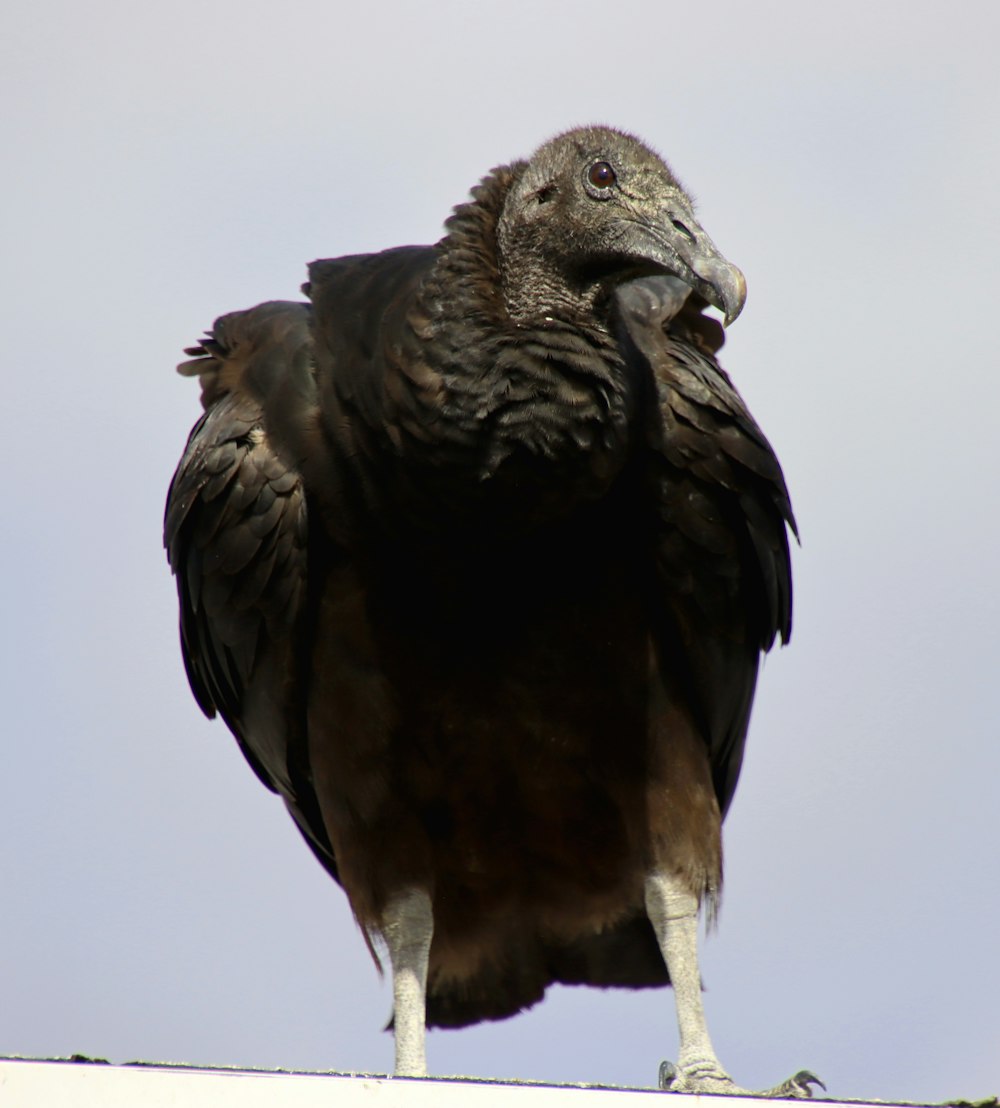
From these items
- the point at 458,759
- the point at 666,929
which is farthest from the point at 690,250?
the point at 666,929

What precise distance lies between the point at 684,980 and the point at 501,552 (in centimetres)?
119

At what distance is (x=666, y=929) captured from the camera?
4.99 meters

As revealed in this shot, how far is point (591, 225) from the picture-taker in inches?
193

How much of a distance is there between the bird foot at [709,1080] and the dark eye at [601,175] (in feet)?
7.17

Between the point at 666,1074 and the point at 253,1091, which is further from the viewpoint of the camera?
the point at 666,1074

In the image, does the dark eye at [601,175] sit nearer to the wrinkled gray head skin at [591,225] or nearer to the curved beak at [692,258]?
the wrinkled gray head skin at [591,225]

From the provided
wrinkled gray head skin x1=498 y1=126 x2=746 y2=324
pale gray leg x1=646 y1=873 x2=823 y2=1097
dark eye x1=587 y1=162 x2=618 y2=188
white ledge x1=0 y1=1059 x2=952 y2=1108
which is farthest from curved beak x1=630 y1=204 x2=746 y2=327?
white ledge x1=0 y1=1059 x2=952 y2=1108

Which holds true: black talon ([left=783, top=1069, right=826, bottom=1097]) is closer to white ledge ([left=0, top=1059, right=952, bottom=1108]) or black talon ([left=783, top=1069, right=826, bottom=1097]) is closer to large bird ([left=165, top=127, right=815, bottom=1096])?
large bird ([left=165, top=127, right=815, bottom=1096])

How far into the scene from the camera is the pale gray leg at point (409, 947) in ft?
16.3

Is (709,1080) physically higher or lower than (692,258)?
lower

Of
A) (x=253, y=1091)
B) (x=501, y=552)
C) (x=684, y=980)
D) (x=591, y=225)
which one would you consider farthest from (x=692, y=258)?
(x=253, y=1091)

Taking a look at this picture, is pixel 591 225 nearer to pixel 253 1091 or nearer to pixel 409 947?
pixel 409 947

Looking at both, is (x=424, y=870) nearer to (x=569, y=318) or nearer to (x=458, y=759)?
(x=458, y=759)

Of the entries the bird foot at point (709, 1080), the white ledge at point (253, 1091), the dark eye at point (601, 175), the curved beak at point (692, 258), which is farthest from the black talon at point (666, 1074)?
the dark eye at point (601, 175)
